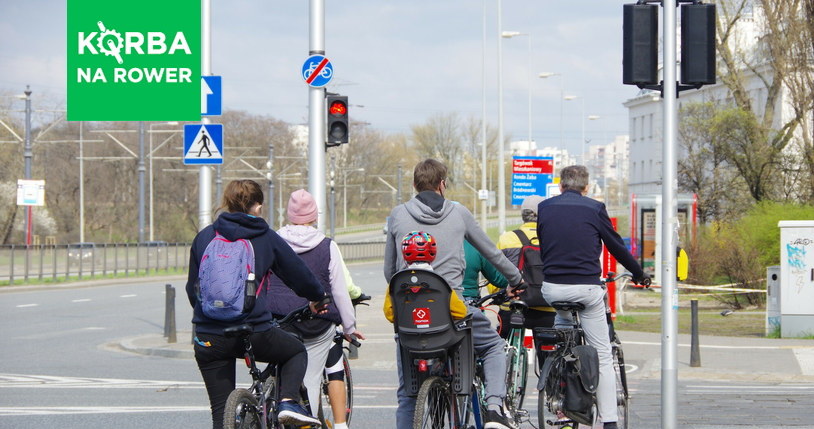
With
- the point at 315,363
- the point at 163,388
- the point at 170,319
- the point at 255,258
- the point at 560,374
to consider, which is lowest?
the point at 163,388

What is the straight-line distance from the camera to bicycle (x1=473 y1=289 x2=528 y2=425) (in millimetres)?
7707

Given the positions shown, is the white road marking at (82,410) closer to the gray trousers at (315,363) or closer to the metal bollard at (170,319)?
the gray trousers at (315,363)

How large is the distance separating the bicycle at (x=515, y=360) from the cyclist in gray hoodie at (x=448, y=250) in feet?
1.47

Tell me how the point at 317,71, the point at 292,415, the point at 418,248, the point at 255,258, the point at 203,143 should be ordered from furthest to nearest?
the point at 203,143 → the point at 317,71 → the point at 418,248 → the point at 292,415 → the point at 255,258

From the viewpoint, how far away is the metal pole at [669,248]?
7.87m

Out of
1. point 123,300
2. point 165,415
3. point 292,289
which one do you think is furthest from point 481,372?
point 123,300

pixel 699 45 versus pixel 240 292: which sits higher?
pixel 699 45

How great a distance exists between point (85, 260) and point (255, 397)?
38.2 meters

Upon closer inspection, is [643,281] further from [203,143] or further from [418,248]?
[203,143]

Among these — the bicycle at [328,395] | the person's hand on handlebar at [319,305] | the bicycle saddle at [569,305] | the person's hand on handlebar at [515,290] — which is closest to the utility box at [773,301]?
the bicycle saddle at [569,305]

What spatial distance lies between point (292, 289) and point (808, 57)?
2486cm

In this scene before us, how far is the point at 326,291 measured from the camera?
7184 mm

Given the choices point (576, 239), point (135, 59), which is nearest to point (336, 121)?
point (135, 59)

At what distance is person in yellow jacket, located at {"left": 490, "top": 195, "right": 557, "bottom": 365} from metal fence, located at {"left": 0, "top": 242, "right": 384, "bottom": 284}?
3135 cm
